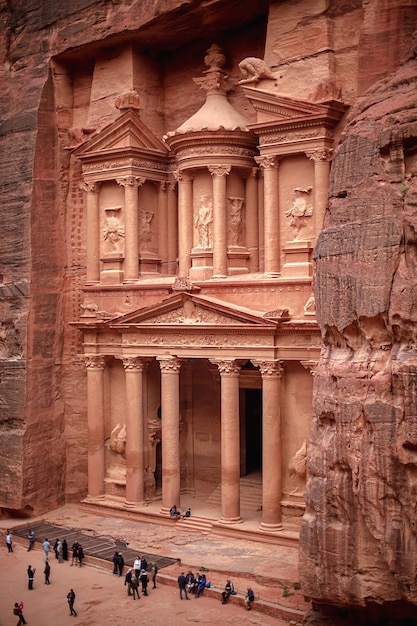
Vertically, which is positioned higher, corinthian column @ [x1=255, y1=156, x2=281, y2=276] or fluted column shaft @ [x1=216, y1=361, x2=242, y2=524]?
corinthian column @ [x1=255, y1=156, x2=281, y2=276]

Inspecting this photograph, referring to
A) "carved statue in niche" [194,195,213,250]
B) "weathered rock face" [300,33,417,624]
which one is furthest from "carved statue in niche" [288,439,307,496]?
"weathered rock face" [300,33,417,624]

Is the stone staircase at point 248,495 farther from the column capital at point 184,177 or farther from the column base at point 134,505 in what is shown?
the column capital at point 184,177

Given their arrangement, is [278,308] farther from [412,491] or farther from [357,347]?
[412,491]

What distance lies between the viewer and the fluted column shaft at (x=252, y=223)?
24.0 m

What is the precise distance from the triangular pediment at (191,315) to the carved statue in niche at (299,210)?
2.58m

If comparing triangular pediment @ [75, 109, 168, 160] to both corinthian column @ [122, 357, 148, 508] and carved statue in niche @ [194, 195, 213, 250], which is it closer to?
carved statue in niche @ [194, 195, 213, 250]

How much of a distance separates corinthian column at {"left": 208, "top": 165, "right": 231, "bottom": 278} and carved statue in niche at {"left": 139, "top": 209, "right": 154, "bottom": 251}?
310cm

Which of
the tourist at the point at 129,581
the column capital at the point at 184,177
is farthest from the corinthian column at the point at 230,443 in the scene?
the column capital at the point at 184,177

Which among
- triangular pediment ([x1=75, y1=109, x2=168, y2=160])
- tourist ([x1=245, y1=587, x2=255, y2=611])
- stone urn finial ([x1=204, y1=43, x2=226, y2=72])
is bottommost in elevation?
tourist ([x1=245, y1=587, x2=255, y2=611])

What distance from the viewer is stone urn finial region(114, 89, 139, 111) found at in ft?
81.1

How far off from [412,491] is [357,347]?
8.64 ft

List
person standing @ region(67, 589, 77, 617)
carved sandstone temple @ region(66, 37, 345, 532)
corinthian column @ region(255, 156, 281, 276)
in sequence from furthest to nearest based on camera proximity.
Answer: corinthian column @ region(255, 156, 281, 276)
carved sandstone temple @ region(66, 37, 345, 532)
person standing @ region(67, 589, 77, 617)

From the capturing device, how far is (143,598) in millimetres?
18844

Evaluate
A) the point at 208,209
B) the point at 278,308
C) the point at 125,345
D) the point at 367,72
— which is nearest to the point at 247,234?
the point at 208,209
